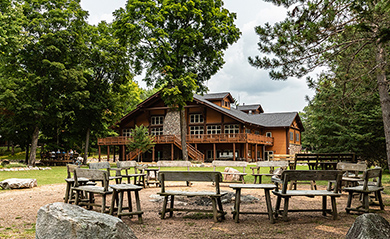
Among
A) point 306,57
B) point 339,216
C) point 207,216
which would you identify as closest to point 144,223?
point 207,216

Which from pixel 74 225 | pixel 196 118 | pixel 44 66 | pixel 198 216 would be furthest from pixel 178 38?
pixel 74 225

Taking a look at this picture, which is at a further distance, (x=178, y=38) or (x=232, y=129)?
(x=232, y=129)

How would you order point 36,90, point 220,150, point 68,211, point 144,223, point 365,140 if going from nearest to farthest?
point 68,211, point 144,223, point 365,140, point 36,90, point 220,150

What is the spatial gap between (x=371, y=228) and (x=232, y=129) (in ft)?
110

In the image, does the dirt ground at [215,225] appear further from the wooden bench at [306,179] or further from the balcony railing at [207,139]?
the balcony railing at [207,139]

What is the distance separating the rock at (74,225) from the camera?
368cm

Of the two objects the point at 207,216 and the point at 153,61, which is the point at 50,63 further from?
the point at 207,216

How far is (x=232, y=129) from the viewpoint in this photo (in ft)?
122

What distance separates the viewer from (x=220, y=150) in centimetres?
3700

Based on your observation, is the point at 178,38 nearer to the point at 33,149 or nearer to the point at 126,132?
the point at 33,149

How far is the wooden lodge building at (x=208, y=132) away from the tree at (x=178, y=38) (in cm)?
726

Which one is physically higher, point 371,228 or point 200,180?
point 200,180

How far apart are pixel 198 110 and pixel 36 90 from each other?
17.4 m

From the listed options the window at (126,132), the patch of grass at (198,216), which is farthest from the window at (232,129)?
the patch of grass at (198,216)
